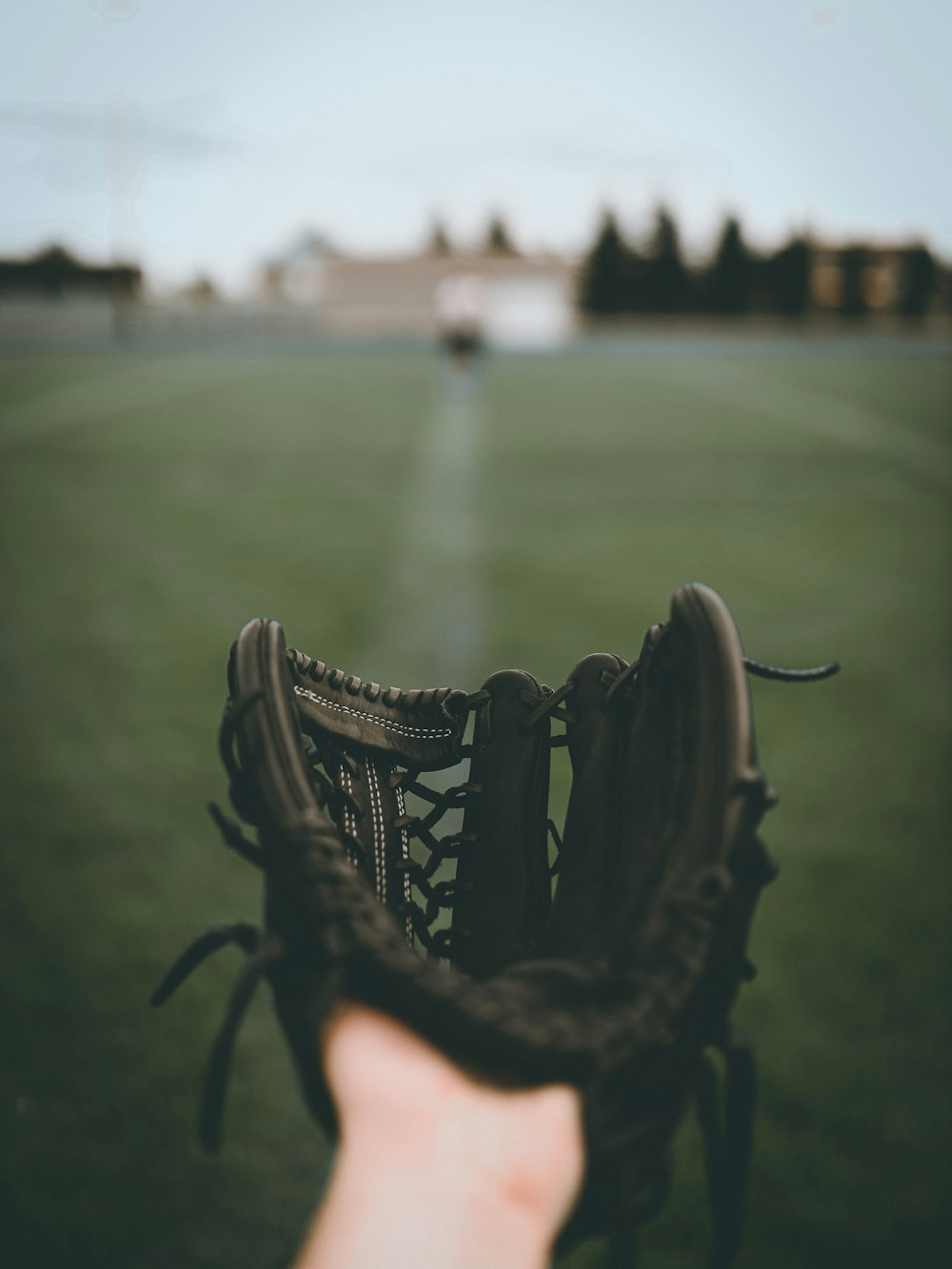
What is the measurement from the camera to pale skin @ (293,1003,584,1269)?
792 mm

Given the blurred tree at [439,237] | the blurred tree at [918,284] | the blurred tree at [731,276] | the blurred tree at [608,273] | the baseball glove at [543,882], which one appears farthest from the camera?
the blurred tree at [439,237]

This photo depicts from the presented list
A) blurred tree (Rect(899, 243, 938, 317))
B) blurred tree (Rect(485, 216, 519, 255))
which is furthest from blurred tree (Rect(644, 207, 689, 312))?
blurred tree (Rect(485, 216, 519, 255))

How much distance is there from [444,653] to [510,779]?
83.3 inches

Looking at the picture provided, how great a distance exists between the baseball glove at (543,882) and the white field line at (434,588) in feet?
5.62

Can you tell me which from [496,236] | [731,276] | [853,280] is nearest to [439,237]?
[496,236]

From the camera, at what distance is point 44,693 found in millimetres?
3186

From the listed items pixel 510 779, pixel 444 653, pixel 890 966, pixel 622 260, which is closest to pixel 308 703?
pixel 510 779

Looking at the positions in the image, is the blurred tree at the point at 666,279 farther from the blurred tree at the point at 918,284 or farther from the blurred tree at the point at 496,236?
the blurred tree at the point at 496,236

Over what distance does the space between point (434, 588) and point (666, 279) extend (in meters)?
45.0

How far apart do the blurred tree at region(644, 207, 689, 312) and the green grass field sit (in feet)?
128

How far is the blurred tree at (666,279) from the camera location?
4541 cm

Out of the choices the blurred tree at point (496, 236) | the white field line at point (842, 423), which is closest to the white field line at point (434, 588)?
the white field line at point (842, 423)

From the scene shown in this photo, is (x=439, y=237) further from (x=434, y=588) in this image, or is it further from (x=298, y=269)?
(x=434, y=588)

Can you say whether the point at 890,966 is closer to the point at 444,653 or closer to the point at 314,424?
the point at 444,653
